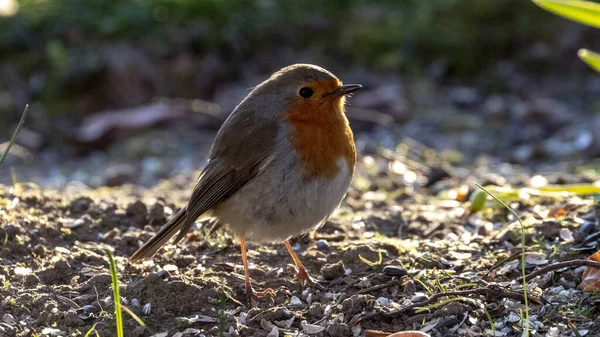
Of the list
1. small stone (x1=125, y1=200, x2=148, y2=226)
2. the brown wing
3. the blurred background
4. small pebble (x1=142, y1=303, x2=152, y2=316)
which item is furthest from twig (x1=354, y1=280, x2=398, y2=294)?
the blurred background

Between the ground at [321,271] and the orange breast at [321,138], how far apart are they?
17.8 inches

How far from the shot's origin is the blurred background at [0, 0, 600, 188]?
23.6 feet

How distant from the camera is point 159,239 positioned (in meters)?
3.90

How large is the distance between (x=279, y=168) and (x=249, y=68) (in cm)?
430

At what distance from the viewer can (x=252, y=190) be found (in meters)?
3.90

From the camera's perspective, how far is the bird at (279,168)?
12.4 feet

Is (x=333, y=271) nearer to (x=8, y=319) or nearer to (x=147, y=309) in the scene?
(x=147, y=309)

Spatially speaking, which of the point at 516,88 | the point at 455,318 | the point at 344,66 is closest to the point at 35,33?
the point at 344,66

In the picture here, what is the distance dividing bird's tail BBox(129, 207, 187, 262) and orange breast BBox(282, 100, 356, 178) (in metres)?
0.69

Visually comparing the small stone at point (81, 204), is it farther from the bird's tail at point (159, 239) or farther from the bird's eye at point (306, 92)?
the bird's eye at point (306, 92)

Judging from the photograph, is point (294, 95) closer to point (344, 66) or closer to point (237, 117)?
point (237, 117)

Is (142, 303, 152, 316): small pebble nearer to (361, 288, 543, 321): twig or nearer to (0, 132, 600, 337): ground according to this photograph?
(0, 132, 600, 337): ground

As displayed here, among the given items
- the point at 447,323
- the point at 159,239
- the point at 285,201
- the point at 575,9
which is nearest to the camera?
the point at 447,323

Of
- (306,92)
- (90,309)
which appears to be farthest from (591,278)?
(90,309)
